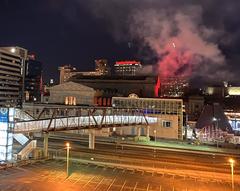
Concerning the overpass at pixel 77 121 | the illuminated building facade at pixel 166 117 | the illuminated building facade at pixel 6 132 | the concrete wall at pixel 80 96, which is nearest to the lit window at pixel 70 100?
the concrete wall at pixel 80 96

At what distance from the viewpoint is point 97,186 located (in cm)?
4050

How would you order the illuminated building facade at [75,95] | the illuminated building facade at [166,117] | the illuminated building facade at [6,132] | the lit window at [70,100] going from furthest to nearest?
the illuminated building facade at [75,95], the lit window at [70,100], the illuminated building facade at [166,117], the illuminated building facade at [6,132]

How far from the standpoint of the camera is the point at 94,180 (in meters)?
43.3

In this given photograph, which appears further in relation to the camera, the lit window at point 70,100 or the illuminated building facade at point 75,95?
the illuminated building facade at point 75,95

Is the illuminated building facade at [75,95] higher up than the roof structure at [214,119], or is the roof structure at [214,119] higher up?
the illuminated building facade at [75,95]

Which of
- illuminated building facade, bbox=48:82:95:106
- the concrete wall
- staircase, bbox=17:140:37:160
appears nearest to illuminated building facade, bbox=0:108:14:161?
staircase, bbox=17:140:37:160

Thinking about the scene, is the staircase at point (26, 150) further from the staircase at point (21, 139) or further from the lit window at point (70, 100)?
the lit window at point (70, 100)

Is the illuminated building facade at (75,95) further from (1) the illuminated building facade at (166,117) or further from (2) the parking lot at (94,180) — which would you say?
(2) the parking lot at (94,180)

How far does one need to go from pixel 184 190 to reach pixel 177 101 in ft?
205

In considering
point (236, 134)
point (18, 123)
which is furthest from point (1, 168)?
point (236, 134)

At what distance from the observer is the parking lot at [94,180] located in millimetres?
39938

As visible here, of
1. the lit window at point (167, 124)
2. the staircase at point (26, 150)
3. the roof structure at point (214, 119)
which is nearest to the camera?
the staircase at point (26, 150)

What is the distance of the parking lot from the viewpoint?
39938 millimetres

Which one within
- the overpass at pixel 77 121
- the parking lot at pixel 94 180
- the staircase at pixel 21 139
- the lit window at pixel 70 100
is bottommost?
the parking lot at pixel 94 180
